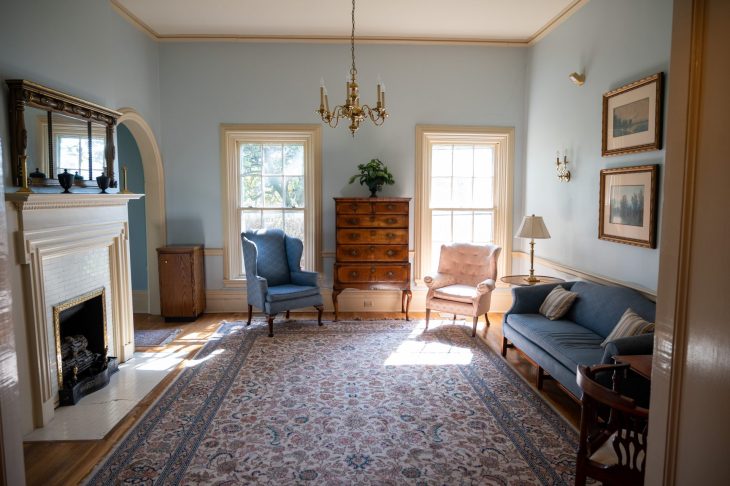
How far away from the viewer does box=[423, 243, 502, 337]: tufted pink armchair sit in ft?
16.9

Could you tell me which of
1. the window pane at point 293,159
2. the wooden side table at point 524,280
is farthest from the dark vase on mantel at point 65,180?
the wooden side table at point 524,280

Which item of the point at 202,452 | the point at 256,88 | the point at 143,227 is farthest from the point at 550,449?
the point at 143,227

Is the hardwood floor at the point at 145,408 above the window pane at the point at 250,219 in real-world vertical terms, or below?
below

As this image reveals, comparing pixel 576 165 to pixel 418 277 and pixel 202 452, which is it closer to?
pixel 418 277

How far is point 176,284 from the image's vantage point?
564 cm

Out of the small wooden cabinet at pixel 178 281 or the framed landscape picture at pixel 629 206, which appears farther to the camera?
the small wooden cabinet at pixel 178 281

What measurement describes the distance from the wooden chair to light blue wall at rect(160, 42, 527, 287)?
4.28m

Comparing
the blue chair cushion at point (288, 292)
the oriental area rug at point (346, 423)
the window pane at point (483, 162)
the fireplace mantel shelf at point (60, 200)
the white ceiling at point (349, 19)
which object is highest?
the white ceiling at point (349, 19)

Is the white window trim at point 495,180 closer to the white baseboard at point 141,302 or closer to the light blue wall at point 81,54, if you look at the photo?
the light blue wall at point 81,54

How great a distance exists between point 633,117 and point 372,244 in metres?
2.96

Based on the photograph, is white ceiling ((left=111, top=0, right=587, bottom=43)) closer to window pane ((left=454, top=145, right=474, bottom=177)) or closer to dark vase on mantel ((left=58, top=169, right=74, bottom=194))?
window pane ((left=454, top=145, right=474, bottom=177))

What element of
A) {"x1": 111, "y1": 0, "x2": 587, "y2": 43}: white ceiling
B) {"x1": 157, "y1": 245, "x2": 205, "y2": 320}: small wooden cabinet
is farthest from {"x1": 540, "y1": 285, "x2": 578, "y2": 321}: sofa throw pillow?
{"x1": 157, "y1": 245, "x2": 205, "y2": 320}: small wooden cabinet

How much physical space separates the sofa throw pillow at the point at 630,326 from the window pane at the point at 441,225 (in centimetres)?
305

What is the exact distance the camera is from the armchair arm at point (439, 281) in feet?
17.8
